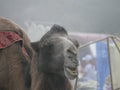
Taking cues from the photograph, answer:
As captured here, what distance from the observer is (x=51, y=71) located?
1.60ft

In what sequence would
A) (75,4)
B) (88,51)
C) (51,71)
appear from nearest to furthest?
(51,71) → (88,51) → (75,4)

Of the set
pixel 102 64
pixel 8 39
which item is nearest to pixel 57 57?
pixel 8 39

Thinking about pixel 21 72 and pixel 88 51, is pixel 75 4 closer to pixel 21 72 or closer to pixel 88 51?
pixel 88 51

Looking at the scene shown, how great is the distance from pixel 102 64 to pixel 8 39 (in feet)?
5.99

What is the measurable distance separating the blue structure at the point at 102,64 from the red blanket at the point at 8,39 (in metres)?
1.67

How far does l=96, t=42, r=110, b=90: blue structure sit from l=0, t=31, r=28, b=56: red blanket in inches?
65.8

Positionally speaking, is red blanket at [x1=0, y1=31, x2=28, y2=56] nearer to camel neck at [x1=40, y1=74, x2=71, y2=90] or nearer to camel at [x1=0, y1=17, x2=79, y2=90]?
camel at [x1=0, y1=17, x2=79, y2=90]

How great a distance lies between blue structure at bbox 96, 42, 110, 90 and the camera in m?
2.29

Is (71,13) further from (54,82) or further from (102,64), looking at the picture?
(54,82)

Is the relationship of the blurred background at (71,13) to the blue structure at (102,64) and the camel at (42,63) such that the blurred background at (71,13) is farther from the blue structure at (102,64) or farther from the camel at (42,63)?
the camel at (42,63)

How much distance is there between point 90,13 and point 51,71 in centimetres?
537

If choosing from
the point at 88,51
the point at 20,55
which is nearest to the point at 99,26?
the point at 88,51

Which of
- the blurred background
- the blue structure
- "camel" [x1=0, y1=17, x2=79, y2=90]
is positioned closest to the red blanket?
"camel" [x1=0, y1=17, x2=79, y2=90]

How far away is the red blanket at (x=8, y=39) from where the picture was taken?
58 centimetres
